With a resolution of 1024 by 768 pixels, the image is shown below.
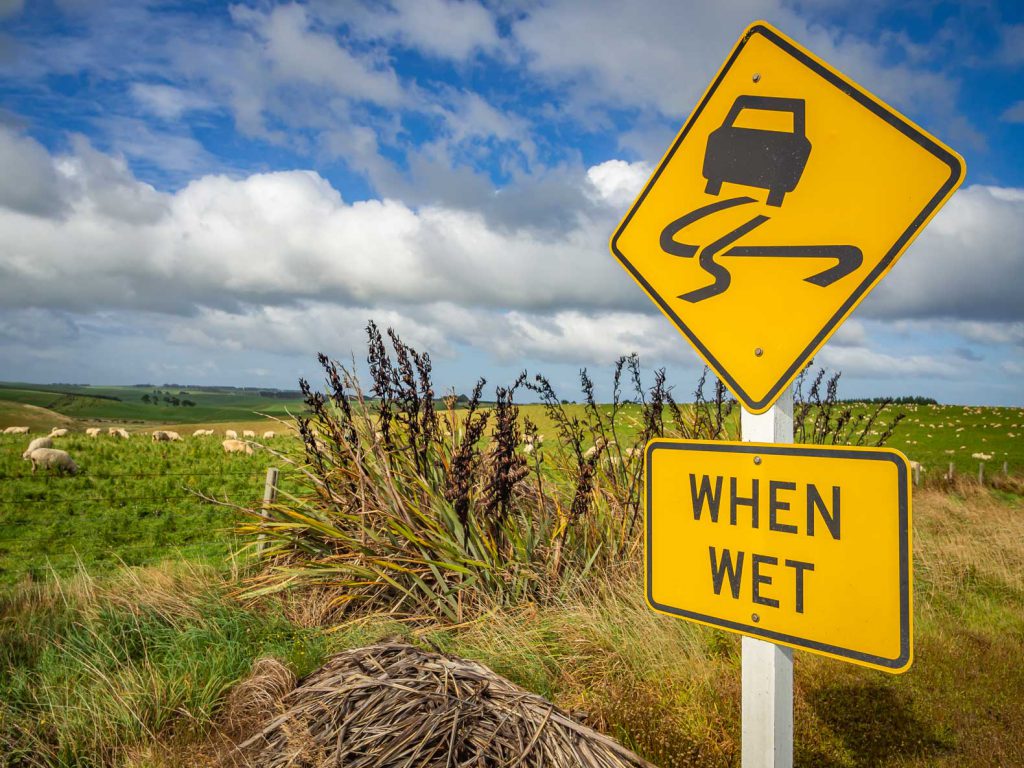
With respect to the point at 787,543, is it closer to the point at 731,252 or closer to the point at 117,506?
the point at 731,252

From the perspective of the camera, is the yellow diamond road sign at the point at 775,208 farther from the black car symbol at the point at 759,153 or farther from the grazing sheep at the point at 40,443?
the grazing sheep at the point at 40,443

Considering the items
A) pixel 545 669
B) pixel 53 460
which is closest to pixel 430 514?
pixel 545 669

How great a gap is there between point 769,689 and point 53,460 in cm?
1593

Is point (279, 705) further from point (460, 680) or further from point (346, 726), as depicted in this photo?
point (460, 680)

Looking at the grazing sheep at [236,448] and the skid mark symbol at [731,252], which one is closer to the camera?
the skid mark symbol at [731,252]

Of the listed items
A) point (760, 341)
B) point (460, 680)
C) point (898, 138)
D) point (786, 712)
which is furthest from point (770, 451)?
point (460, 680)

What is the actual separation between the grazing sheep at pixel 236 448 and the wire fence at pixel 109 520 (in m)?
3.29

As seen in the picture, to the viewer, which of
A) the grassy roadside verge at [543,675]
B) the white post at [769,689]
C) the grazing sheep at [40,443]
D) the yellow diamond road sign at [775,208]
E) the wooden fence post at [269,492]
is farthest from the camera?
the grazing sheep at [40,443]

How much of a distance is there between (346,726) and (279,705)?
0.66 m

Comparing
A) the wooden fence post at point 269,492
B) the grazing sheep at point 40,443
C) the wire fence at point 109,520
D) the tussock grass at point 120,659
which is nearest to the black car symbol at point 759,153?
the tussock grass at point 120,659

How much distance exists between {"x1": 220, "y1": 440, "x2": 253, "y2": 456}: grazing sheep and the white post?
56.6ft

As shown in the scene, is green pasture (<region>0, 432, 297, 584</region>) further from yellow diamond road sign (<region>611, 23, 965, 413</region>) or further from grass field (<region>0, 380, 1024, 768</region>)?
yellow diamond road sign (<region>611, 23, 965, 413</region>)

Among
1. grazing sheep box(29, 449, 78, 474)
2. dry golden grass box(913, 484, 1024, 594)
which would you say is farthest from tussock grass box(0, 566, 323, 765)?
grazing sheep box(29, 449, 78, 474)

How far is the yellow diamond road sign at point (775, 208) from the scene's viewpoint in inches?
73.4
